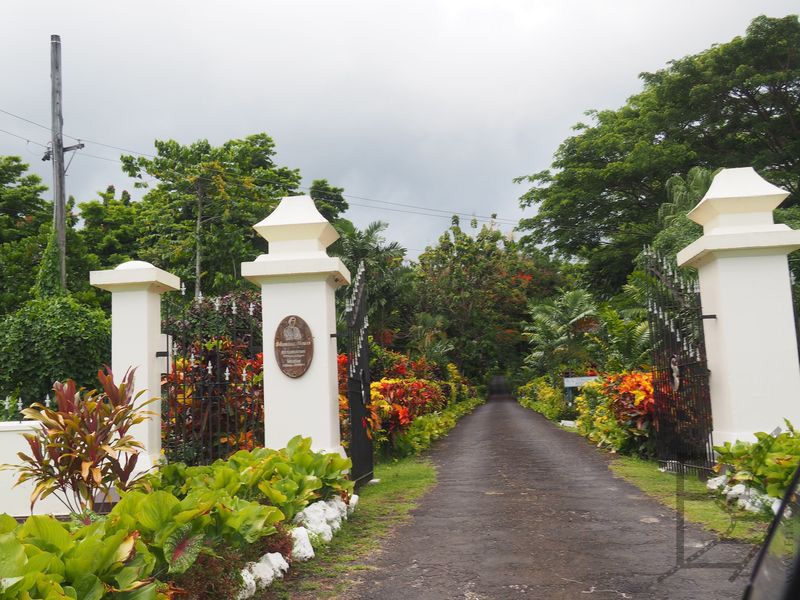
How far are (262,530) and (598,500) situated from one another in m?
3.82

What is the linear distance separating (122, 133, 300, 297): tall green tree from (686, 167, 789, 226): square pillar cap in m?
18.0

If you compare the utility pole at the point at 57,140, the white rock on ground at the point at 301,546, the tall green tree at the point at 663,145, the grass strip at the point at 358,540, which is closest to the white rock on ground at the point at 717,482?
the grass strip at the point at 358,540

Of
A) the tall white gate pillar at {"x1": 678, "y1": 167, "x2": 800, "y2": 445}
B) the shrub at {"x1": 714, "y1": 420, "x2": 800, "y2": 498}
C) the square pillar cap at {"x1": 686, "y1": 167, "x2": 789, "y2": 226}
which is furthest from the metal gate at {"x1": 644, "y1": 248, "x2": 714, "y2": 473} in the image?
the shrub at {"x1": 714, "y1": 420, "x2": 800, "y2": 498}

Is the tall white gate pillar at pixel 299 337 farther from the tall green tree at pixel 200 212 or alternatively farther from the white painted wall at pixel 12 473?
the tall green tree at pixel 200 212

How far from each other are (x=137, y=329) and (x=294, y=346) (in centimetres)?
160

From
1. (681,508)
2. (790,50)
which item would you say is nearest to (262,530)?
(681,508)

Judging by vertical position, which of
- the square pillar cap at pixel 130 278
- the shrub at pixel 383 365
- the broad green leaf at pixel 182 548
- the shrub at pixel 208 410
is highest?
the square pillar cap at pixel 130 278

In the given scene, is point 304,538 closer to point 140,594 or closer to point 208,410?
point 140,594

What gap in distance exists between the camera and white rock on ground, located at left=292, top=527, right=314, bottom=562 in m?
4.73

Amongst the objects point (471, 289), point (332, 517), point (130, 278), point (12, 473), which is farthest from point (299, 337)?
point (471, 289)

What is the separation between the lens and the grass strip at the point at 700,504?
5.18 meters

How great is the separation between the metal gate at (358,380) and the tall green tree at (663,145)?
57.1 feet

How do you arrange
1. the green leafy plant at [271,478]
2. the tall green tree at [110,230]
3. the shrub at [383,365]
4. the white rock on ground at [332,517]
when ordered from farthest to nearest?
the tall green tree at [110,230] < the shrub at [383,365] < the white rock on ground at [332,517] < the green leafy plant at [271,478]

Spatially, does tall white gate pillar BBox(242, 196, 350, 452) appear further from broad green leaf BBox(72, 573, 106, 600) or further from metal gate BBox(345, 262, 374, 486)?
broad green leaf BBox(72, 573, 106, 600)
